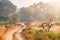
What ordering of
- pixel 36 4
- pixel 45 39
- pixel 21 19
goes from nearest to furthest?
1. pixel 45 39
2. pixel 21 19
3. pixel 36 4

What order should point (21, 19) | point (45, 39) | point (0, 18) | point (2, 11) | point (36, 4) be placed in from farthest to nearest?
point (36, 4)
point (21, 19)
point (2, 11)
point (0, 18)
point (45, 39)

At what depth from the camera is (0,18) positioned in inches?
2133

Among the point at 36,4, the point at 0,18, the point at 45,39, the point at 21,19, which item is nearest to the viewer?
the point at 45,39

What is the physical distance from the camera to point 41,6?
71.4 m

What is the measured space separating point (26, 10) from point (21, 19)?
13.1ft

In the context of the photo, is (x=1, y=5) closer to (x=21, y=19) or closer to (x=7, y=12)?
(x=7, y=12)

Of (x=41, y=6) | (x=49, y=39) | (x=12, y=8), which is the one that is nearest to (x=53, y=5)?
(x=41, y=6)

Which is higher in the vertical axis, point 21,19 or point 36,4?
point 36,4

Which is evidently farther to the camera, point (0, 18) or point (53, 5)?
point (53, 5)

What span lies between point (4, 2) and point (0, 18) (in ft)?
35.2

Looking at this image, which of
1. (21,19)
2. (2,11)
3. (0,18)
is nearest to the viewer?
(0,18)

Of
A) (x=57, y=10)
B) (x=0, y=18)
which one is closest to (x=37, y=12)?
(x=57, y=10)

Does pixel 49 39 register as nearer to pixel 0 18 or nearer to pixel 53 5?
pixel 0 18

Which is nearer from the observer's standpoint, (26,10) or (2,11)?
(2,11)
